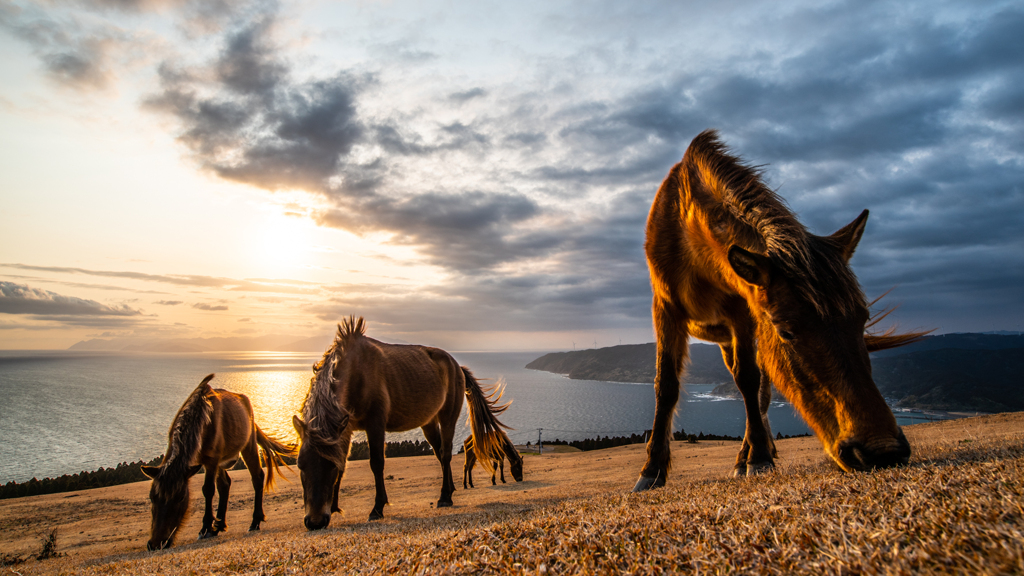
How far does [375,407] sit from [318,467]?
4.95ft

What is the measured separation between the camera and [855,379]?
2420 millimetres

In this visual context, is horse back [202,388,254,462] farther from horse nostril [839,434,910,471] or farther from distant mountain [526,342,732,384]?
distant mountain [526,342,732,384]

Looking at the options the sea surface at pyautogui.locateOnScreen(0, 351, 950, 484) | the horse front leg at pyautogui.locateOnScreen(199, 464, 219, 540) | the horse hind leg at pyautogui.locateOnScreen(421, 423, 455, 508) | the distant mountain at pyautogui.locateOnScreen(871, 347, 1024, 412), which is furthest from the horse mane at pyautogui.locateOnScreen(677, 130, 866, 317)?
the distant mountain at pyautogui.locateOnScreen(871, 347, 1024, 412)

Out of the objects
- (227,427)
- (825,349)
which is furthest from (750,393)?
(227,427)

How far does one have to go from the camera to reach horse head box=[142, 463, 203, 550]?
6.25 metres

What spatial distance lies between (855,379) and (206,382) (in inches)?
A: 369

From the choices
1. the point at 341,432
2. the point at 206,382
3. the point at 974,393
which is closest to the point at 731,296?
the point at 341,432

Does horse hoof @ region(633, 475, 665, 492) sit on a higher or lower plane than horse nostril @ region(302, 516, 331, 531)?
higher

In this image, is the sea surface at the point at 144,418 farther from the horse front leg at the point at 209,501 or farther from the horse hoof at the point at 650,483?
the horse hoof at the point at 650,483

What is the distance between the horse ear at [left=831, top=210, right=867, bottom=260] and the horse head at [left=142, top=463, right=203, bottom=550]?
895 cm

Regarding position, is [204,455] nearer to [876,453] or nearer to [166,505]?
[166,505]

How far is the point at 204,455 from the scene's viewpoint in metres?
7.17

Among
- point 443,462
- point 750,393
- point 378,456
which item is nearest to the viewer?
point 750,393

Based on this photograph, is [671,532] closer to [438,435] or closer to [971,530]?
[971,530]
